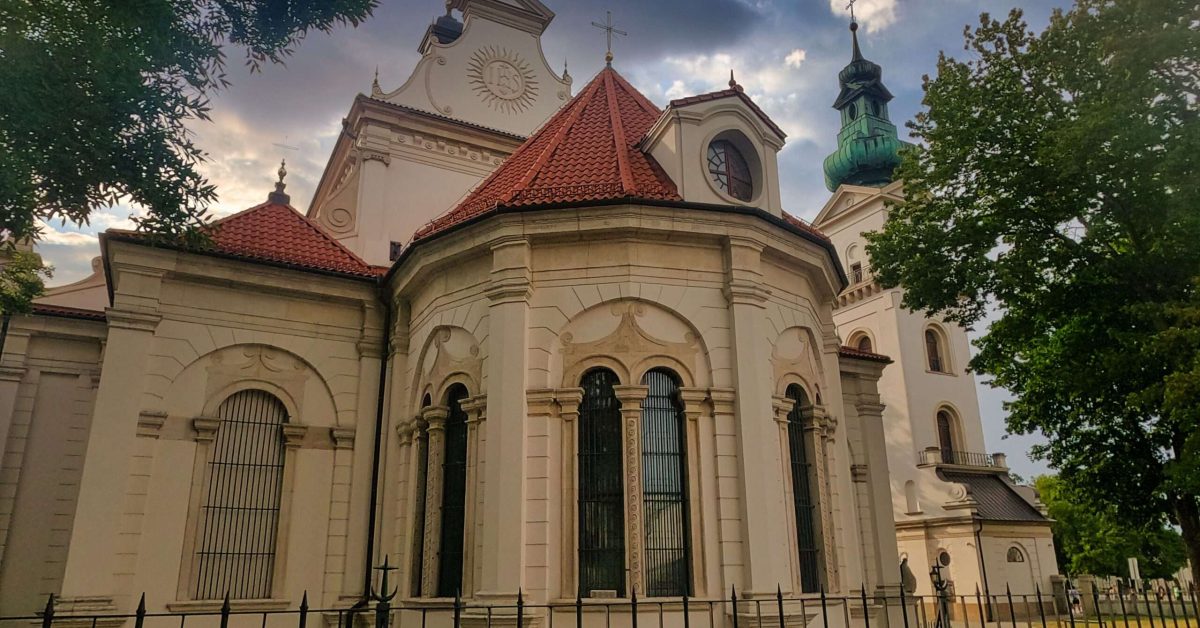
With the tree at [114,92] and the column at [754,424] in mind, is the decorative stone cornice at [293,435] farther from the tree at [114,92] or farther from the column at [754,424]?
the column at [754,424]

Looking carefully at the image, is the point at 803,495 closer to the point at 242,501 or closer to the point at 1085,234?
the point at 1085,234

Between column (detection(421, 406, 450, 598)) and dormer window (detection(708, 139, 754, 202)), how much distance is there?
5962 mm

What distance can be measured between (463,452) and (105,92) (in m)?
6.73

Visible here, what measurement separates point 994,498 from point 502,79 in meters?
28.2

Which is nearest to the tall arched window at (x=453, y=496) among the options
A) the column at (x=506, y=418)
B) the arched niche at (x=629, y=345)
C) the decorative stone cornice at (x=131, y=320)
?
the column at (x=506, y=418)

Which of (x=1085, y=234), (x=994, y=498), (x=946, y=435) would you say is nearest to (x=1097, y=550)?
(x=946, y=435)

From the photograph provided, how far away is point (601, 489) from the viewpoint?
11336mm

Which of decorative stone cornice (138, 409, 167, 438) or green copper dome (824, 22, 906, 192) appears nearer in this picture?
decorative stone cornice (138, 409, 167, 438)

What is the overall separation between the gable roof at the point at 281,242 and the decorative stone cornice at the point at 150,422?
280 cm

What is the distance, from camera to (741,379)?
11.7 metres

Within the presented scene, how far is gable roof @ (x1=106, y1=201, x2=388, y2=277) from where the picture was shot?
561 inches

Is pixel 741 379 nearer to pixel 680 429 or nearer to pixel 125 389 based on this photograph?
pixel 680 429

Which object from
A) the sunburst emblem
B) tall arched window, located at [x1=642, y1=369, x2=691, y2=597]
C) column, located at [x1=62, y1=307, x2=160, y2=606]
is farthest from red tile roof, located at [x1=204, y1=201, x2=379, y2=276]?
the sunburst emblem

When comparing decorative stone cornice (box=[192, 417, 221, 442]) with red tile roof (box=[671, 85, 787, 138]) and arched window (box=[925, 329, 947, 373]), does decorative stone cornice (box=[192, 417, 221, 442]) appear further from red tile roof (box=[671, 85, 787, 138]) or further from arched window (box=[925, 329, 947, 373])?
arched window (box=[925, 329, 947, 373])
